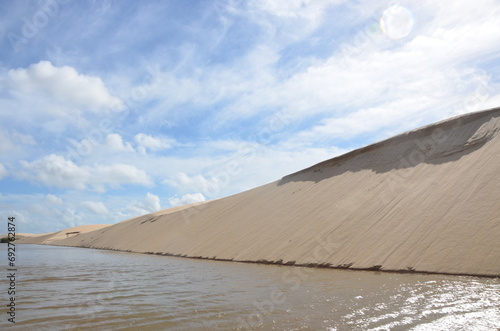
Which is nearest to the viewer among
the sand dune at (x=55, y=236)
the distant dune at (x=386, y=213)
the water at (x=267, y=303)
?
the water at (x=267, y=303)

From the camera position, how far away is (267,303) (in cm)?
516

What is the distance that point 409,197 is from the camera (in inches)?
393

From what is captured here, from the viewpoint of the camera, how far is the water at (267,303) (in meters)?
4.08

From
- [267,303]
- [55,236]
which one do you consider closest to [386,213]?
[267,303]

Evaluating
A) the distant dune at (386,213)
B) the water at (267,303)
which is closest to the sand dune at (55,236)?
the distant dune at (386,213)

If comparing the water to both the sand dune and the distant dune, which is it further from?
the sand dune

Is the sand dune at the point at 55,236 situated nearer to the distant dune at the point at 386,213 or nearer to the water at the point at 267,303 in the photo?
the distant dune at the point at 386,213

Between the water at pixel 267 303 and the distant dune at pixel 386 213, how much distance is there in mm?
966

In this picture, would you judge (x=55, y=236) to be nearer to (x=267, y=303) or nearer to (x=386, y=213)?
(x=386, y=213)

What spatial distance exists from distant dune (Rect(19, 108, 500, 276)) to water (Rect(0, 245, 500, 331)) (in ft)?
3.17

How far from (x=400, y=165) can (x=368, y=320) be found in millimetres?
9191

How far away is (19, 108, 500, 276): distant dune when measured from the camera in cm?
765

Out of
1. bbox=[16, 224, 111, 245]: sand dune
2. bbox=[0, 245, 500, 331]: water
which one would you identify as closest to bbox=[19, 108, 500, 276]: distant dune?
bbox=[0, 245, 500, 331]: water

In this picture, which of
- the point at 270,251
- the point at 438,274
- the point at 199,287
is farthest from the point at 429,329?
the point at 270,251
